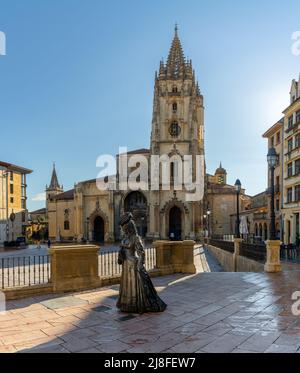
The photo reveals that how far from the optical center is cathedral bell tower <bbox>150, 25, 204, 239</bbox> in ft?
156

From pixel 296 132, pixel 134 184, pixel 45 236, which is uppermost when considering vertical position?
pixel 296 132

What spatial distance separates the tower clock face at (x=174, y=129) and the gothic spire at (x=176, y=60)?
9.01m

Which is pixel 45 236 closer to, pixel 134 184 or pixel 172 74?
pixel 134 184

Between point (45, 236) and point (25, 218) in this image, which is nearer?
point (25, 218)

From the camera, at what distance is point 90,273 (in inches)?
355

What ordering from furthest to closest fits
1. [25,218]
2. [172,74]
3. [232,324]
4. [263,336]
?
[172,74], [25,218], [232,324], [263,336]


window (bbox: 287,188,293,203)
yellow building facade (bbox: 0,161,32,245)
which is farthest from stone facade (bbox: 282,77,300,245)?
yellow building facade (bbox: 0,161,32,245)

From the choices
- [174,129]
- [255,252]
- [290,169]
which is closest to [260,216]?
[290,169]

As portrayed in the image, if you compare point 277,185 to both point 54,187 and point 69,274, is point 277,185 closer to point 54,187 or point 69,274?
point 69,274

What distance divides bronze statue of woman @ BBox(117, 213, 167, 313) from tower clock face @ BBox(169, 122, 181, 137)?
45.7 meters

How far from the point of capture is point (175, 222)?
164 feet
